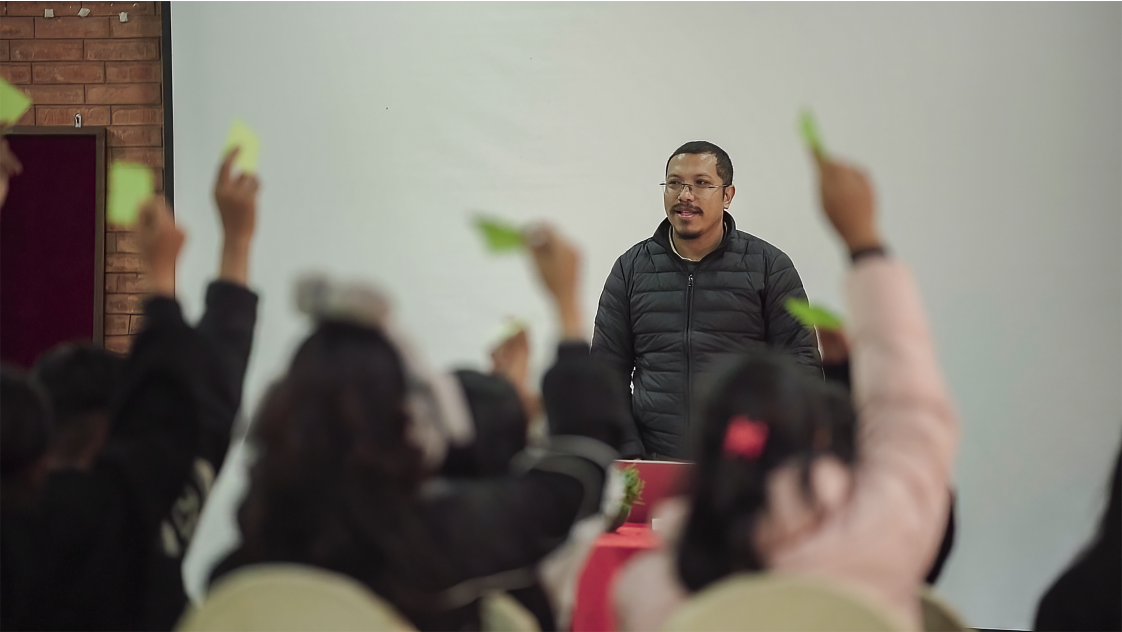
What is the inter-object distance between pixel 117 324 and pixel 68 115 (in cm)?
93

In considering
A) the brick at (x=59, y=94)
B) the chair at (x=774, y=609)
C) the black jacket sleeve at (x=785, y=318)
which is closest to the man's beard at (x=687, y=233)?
the black jacket sleeve at (x=785, y=318)

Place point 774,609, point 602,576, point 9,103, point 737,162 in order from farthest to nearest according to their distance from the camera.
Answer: point 737,162, point 602,576, point 9,103, point 774,609

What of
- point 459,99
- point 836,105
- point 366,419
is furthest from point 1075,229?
point 366,419

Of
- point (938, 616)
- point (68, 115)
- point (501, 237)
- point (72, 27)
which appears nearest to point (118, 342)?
point (68, 115)

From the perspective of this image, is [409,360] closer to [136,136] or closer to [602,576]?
[602,576]

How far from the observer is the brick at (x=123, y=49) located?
4070 mm

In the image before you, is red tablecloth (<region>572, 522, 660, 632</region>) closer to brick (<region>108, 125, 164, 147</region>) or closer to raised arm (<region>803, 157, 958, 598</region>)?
raised arm (<region>803, 157, 958, 598</region>)

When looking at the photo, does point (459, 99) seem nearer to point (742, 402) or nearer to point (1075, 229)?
point (1075, 229)

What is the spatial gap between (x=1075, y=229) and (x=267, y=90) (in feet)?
10.8

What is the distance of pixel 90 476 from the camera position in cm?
139

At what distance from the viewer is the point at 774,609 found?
1.03 m

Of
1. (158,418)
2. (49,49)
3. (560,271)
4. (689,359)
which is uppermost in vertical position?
(49,49)

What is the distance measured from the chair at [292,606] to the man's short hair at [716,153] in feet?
8.41

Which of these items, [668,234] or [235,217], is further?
[668,234]
